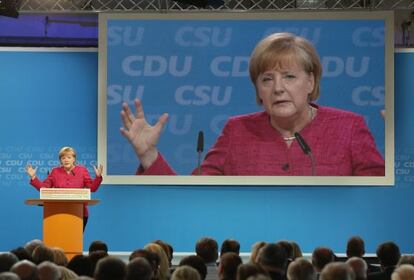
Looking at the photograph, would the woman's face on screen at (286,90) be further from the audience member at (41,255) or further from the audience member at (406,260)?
the audience member at (41,255)

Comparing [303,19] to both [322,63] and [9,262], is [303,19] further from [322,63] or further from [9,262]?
[9,262]

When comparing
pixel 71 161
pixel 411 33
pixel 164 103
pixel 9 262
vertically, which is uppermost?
pixel 411 33

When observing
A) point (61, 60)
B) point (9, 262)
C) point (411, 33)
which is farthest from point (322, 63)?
point (9, 262)

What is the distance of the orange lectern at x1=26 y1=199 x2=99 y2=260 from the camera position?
345 inches

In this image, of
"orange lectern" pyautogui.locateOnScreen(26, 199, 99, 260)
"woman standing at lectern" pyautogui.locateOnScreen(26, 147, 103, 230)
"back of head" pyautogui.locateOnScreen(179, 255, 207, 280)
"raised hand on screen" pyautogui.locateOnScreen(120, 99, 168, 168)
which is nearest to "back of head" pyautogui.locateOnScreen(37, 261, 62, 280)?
"back of head" pyautogui.locateOnScreen(179, 255, 207, 280)

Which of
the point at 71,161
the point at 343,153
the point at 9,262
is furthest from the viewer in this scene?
the point at 343,153

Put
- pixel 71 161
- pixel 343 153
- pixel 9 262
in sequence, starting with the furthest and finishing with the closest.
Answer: pixel 343 153 < pixel 71 161 < pixel 9 262

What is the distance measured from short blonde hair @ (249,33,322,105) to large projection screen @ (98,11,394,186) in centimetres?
8

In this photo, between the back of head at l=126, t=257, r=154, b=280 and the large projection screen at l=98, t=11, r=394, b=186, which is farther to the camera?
the large projection screen at l=98, t=11, r=394, b=186

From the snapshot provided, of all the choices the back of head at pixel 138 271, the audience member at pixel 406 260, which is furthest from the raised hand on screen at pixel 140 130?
the back of head at pixel 138 271

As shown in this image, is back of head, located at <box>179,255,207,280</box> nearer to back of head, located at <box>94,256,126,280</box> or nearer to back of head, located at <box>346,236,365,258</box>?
back of head, located at <box>94,256,126,280</box>

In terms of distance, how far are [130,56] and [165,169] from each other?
1.53m

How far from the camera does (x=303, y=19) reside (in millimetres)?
12094

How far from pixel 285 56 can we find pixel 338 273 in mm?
6990
